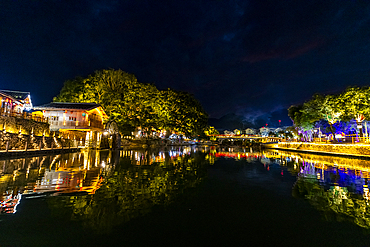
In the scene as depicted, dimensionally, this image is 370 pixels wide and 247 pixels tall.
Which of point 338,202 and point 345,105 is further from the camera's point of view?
point 345,105

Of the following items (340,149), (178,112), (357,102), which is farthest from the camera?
(178,112)

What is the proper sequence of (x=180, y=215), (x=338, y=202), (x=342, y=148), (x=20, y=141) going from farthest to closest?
1. (x=342, y=148)
2. (x=20, y=141)
3. (x=338, y=202)
4. (x=180, y=215)

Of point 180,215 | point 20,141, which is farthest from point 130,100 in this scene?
point 180,215

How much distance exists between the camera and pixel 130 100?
39.2 meters

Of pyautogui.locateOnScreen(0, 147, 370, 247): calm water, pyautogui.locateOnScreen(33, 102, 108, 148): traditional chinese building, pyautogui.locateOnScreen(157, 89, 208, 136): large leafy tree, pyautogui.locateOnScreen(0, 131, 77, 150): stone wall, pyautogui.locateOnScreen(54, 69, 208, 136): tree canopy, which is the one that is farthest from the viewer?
pyautogui.locateOnScreen(157, 89, 208, 136): large leafy tree

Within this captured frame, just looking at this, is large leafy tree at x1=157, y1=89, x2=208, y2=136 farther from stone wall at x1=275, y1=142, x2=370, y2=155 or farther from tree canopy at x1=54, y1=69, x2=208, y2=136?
stone wall at x1=275, y1=142, x2=370, y2=155

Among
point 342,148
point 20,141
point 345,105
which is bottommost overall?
point 342,148

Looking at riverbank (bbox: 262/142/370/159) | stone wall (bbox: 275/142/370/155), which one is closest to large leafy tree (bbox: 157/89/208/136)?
riverbank (bbox: 262/142/370/159)

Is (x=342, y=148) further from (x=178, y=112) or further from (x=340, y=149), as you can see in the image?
(x=178, y=112)

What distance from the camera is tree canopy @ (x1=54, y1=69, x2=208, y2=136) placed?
39.5 m

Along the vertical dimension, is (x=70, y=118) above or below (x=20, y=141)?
above

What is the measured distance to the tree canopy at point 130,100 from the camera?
130ft

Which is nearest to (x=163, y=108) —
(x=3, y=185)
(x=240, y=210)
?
(x=3, y=185)

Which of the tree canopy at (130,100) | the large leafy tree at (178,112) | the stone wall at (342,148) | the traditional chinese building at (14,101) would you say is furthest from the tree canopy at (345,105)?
the traditional chinese building at (14,101)
